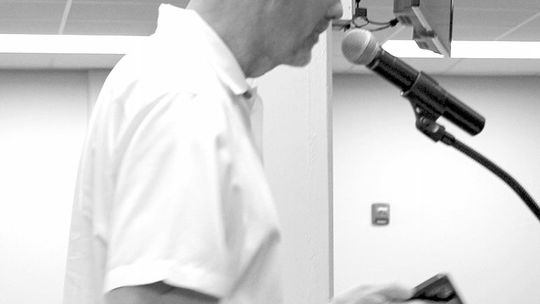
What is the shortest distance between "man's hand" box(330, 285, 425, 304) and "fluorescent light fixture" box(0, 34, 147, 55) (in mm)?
6127

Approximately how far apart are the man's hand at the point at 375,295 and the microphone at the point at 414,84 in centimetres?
45

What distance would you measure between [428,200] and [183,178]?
7.77 metres

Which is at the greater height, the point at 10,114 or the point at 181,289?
the point at 10,114

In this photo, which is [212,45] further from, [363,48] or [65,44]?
[65,44]

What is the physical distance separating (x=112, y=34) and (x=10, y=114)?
1525 mm

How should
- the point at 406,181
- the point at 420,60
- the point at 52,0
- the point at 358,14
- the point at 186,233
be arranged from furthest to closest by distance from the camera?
1. the point at 406,181
2. the point at 420,60
3. the point at 52,0
4. the point at 358,14
5. the point at 186,233

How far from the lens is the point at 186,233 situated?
96 centimetres

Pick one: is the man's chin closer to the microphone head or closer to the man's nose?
the man's nose

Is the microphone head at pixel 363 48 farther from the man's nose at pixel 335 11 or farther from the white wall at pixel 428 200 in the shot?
the white wall at pixel 428 200

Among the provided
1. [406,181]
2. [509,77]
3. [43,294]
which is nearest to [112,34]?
[43,294]

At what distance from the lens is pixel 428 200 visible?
8.61m

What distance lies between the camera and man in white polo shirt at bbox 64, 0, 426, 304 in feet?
3.15

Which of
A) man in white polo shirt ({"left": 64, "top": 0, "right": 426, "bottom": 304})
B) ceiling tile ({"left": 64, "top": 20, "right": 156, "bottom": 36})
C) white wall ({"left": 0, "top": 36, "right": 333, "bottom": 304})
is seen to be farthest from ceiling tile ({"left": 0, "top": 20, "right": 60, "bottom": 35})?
man in white polo shirt ({"left": 64, "top": 0, "right": 426, "bottom": 304})

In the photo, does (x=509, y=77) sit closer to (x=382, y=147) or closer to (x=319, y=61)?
(x=382, y=147)
